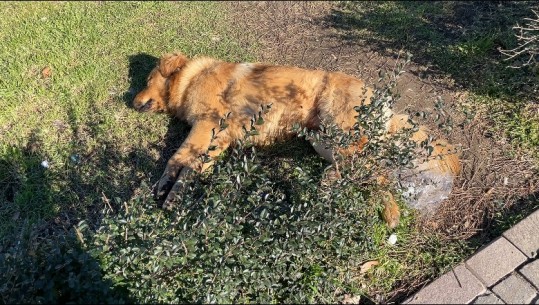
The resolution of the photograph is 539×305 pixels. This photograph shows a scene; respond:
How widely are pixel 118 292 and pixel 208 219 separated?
30.6 inches

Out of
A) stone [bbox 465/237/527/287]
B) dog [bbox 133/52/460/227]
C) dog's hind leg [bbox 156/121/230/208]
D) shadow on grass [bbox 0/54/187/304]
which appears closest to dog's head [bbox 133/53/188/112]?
dog [bbox 133/52/460/227]

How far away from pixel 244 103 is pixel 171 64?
1087 mm

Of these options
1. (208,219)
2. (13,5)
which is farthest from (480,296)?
(13,5)

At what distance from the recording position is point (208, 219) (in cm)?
293

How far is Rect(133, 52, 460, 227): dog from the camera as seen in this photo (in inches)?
162

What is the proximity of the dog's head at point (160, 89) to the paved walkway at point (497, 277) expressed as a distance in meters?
3.35

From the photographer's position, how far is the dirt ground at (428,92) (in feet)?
13.1

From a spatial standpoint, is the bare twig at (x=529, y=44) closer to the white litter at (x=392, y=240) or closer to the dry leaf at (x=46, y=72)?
the white litter at (x=392, y=240)

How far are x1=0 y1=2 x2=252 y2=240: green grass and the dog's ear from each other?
0.52 m

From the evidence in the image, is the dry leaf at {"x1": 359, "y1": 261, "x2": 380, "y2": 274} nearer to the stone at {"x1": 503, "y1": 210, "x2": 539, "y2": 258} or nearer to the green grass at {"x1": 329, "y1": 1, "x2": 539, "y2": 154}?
the stone at {"x1": 503, "y1": 210, "x2": 539, "y2": 258}

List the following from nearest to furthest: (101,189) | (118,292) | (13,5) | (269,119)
A: 1. (118,292)
2. (101,189)
3. (269,119)
4. (13,5)

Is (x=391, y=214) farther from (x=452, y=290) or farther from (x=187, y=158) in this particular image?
(x=187, y=158)

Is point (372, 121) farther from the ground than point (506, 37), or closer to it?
farther from the ground

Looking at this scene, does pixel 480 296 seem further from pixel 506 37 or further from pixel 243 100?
pixel 506 37
